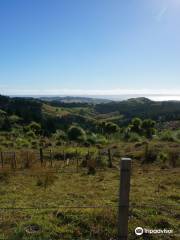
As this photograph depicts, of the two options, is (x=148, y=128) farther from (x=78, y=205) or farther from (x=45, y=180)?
(x=78, y=205)

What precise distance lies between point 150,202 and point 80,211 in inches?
101

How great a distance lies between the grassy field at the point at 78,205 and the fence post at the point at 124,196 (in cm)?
118

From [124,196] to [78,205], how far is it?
4134 millimetres

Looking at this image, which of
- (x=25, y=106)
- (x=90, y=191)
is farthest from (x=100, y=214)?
(x=25, y=106)

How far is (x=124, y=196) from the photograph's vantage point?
3.84 meters

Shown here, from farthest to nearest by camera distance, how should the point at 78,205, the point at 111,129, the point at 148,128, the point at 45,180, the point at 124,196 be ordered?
the point at 111,129 → the point at 148,128 → the point at 45,180 → the point at 78,205 → the point at 124,196

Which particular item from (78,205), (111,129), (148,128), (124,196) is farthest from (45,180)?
(111,129)

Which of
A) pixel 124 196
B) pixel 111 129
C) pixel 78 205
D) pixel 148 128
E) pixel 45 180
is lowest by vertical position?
pixel 111 129

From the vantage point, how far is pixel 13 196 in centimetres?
889

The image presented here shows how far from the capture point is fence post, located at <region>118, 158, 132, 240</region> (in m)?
3.77

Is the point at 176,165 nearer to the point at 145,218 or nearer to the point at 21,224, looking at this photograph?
the point at 145,218

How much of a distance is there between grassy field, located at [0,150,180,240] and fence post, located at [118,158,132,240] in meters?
1.18

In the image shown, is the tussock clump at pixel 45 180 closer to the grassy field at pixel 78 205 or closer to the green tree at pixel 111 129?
the grassy field at pixel 78 205

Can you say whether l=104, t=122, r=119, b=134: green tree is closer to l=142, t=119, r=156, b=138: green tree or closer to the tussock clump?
l=142, t=119, r=156, b=138: green tree
